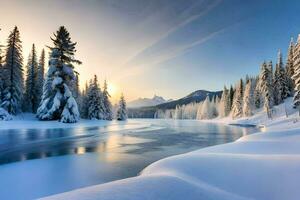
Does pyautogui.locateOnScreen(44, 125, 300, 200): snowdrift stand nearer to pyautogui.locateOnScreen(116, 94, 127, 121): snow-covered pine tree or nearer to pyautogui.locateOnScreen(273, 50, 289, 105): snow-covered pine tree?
pyautogui.locateOnScreen(273, 50, 289, 105): snow-covered pine tree

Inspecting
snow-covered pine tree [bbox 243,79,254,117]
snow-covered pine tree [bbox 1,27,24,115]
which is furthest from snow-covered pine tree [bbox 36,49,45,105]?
snow-covered pine tree [bbox 243,79,254,117]

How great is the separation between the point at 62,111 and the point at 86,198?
34834 millimetres

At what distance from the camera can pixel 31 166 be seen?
33.9 ft

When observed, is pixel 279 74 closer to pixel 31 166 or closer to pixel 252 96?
pixel 252 96

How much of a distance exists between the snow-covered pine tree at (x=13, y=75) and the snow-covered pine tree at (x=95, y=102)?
1864cm

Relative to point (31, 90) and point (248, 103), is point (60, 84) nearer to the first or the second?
point (31, 90)

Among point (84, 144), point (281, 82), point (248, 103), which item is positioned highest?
point (281, 82)

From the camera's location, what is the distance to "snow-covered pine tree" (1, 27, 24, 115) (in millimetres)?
37375

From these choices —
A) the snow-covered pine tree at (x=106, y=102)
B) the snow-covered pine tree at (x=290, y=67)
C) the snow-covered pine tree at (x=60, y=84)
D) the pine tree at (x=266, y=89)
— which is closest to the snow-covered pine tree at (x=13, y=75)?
the snow-covered pine tree at (x=60, y=84)

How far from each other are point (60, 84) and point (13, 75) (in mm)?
9221

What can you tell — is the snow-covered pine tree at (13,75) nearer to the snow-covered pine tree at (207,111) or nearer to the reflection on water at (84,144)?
the reflection on water at (84,144)

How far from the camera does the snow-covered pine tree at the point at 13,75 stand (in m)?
37.4

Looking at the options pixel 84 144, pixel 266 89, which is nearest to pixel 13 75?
pixel 84 144

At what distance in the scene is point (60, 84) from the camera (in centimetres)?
3734
